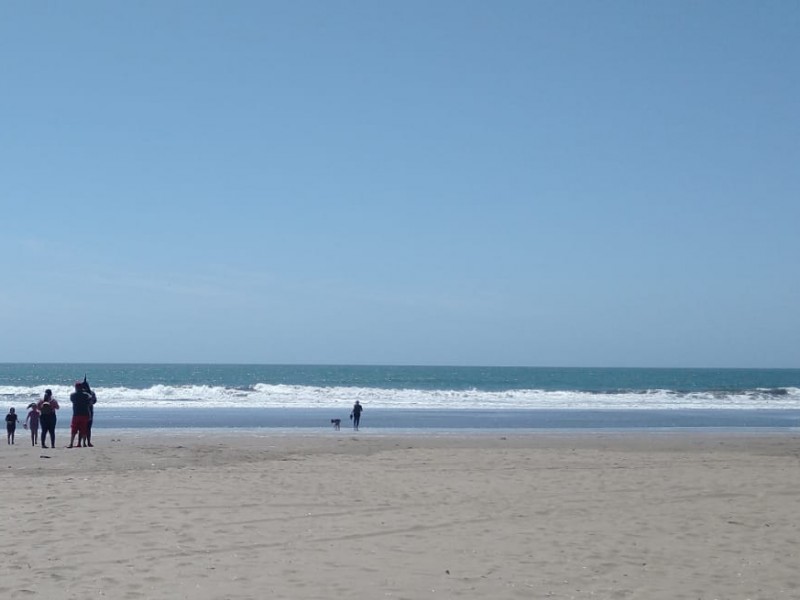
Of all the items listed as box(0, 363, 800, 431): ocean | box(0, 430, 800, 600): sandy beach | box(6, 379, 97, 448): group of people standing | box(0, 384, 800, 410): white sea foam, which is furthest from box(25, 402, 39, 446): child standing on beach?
box(0, 384, 800, 410): white sea foam

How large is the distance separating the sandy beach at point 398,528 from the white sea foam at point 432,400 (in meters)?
28.1

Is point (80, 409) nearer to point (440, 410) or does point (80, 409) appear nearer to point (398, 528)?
point (398, 528)

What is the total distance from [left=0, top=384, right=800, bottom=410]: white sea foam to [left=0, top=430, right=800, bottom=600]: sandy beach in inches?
1106

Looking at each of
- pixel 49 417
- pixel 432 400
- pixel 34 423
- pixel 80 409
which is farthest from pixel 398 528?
pixel 432 400

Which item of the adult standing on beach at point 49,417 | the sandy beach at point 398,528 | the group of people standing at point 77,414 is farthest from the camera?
the adult standing on beach at point 49,417

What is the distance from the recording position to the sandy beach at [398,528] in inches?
275

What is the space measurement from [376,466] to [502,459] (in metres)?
2.80

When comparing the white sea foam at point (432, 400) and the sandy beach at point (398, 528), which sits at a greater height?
the sandy beach at point (398, 528)

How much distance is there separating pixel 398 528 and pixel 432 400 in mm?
39664

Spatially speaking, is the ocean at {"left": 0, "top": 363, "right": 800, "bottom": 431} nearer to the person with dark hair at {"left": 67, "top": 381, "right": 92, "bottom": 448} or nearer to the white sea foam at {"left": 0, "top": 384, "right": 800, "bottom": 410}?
the white sea foam at {"left": 0, "top": 384, "right": 800, "bottom": 410}

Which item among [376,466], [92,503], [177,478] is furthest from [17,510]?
[376,466]

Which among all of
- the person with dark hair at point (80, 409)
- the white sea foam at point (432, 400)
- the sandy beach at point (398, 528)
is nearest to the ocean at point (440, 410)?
the white sea foam at point (432, 400)

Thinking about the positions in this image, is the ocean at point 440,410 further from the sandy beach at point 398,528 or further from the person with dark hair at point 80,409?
the sandy beach at point 398,528

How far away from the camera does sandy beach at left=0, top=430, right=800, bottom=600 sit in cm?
697
